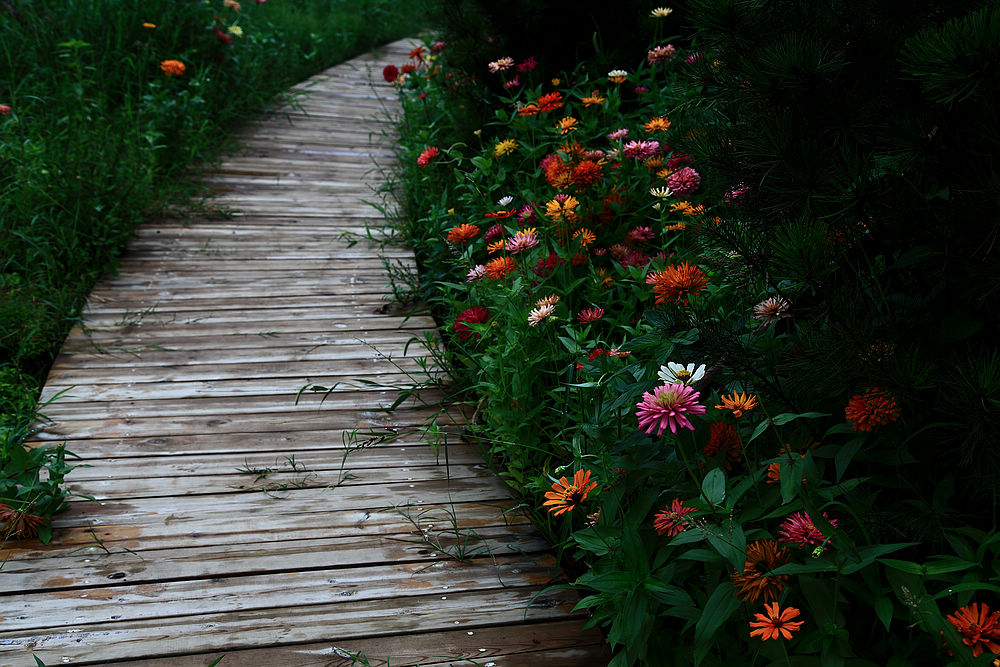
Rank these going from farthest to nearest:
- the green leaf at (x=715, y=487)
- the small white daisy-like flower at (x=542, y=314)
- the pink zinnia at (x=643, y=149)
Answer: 1. the pink zinnia at (x=643, y=149)
2. the small white daisy-like flower at (x=542, y=314)
3. the green leaf at (x=715, y=487)

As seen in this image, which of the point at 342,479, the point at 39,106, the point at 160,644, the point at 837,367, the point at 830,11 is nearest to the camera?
the point at 837,367

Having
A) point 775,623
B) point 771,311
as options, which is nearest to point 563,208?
point 771,311

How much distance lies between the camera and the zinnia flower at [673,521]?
1.42 metres

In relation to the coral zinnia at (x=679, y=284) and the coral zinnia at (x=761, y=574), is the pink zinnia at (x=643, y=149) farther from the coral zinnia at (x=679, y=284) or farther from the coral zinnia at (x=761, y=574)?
the coral zinnia at (x=761, y=574)

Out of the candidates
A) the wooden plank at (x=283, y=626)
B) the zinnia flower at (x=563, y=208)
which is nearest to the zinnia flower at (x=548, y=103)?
the zinnia flower at (x=563, y=208)

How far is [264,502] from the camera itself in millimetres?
2170

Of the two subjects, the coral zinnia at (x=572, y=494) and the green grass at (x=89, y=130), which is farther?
the green grass at (x=89, y=130)

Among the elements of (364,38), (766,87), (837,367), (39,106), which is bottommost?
(364,38)

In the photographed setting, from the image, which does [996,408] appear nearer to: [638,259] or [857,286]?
[857,286]

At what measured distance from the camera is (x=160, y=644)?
5.49 ft

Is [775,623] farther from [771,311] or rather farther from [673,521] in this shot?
[771,311]

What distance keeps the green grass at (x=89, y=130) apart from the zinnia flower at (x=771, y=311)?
1.85 metres

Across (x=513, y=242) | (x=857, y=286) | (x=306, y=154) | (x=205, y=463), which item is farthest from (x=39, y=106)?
(x=857, y=286)

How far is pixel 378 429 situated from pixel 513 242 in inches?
29.5
